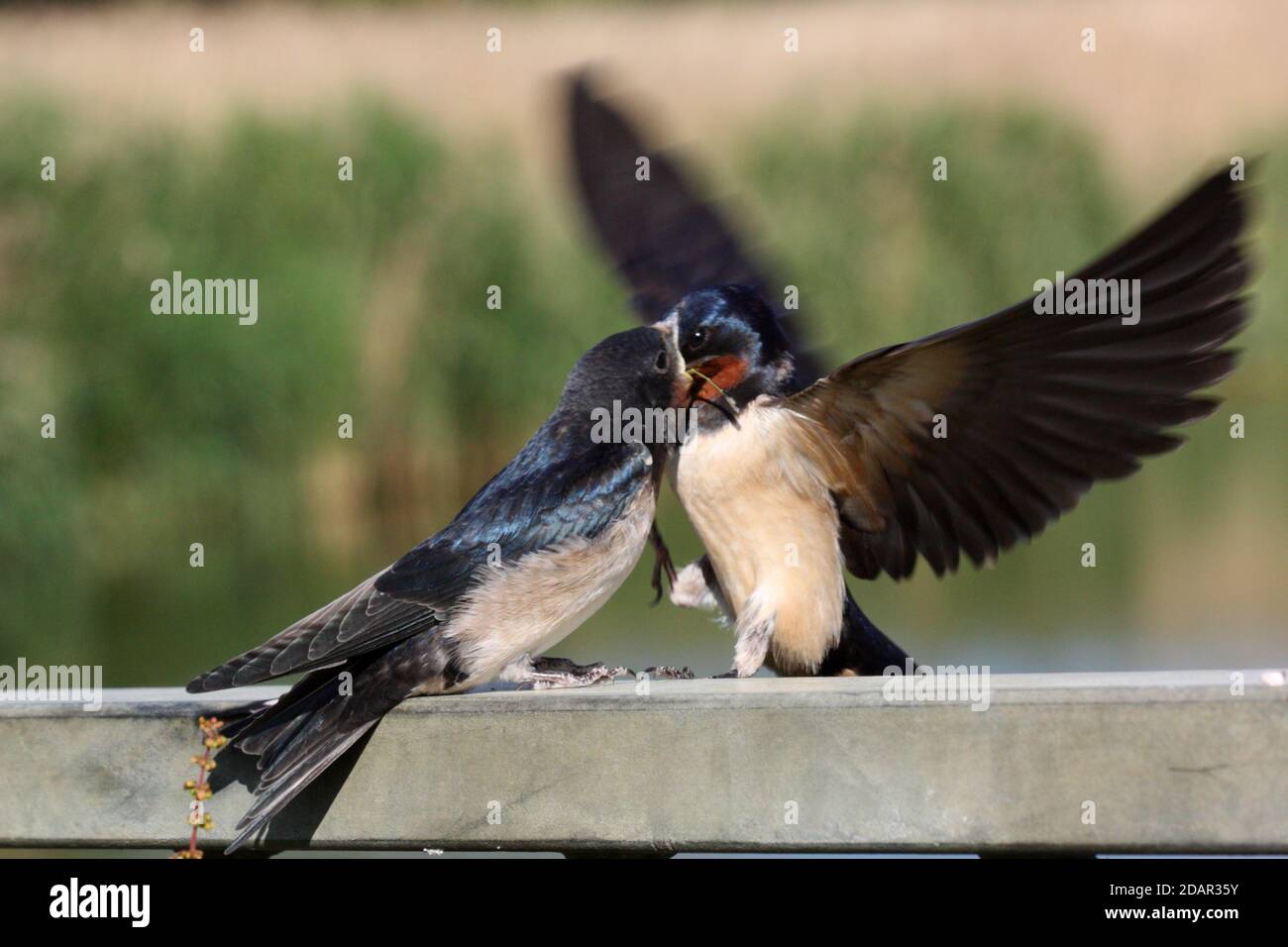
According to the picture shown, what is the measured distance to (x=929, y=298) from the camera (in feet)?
51.5

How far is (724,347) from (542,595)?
902 millimetres

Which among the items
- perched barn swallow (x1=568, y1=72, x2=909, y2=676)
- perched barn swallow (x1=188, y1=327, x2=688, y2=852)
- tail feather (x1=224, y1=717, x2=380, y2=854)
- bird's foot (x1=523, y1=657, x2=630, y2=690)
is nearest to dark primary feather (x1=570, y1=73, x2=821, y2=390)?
perched barn swallow (x1=568, y1=72, x2=909, y2=676)

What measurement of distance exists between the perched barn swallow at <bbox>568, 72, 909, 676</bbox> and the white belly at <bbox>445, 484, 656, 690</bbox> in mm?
1215

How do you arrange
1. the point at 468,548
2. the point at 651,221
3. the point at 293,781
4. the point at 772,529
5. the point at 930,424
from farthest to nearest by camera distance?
the point at 651,221 → the point at 772,529 → the point at 930,424 → the point at 468,548 → the point at 293,781

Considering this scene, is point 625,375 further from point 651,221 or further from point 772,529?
point 651,221

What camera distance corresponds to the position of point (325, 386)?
13.1m

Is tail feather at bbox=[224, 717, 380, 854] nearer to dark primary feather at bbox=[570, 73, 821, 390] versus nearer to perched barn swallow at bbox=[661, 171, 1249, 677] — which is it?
perched barn swallow at bbox=[661, 171, 1249, 677]

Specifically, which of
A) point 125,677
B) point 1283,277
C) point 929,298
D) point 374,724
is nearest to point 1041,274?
point 929,298

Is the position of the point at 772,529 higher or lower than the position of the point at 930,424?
lower

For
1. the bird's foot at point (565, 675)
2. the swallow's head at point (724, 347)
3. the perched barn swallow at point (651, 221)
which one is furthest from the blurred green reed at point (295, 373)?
the bird's foot at point (565, 675)

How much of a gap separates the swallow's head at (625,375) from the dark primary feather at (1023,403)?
0.30 metres

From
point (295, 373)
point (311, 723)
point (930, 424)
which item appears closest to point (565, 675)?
point (311, 723)

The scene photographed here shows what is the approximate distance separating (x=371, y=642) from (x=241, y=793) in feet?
1.30

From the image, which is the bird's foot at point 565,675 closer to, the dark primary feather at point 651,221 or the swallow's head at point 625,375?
the swallow's head at point 625,375
